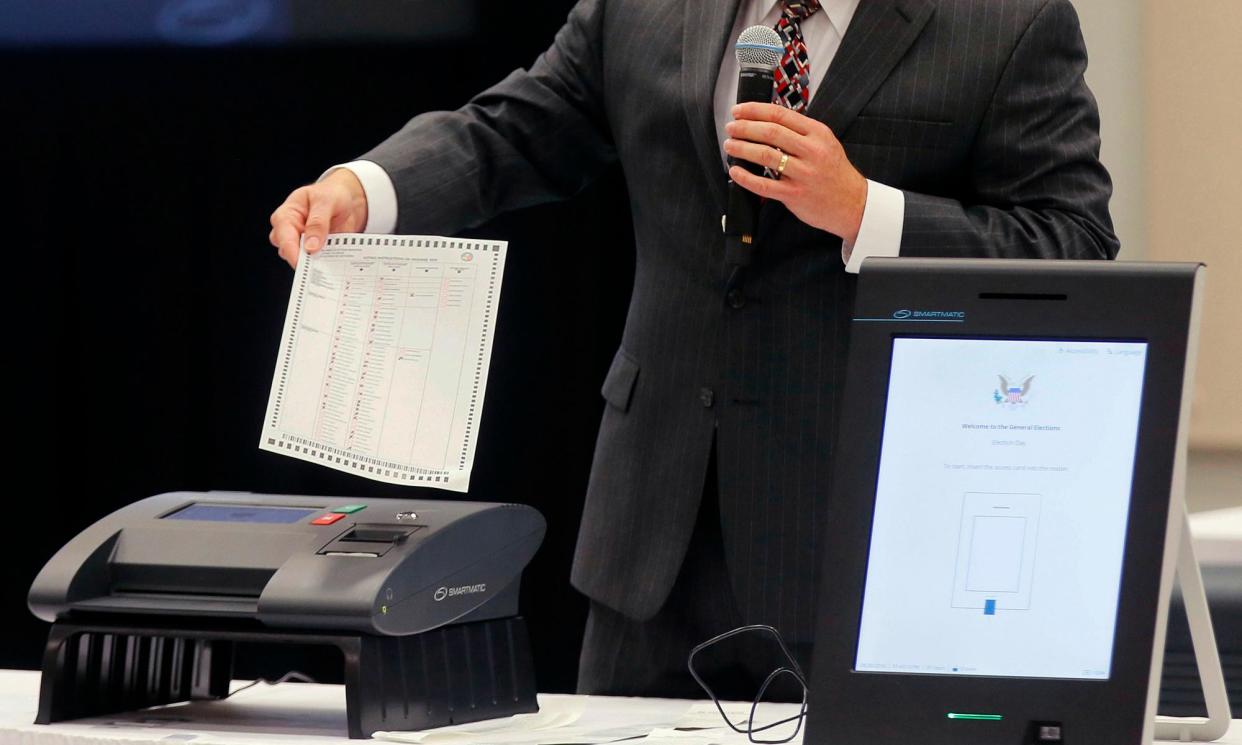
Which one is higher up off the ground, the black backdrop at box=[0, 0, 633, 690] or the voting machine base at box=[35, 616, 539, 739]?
the black backdrop at box=[0, 0, 633, 690]

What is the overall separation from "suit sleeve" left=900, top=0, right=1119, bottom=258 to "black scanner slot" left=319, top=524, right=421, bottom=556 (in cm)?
62

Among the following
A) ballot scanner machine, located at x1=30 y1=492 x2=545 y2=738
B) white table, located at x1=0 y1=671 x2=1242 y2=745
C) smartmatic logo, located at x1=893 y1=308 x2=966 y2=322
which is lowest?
white table, located at x1=0 y1=671 x2=1242 y2=745

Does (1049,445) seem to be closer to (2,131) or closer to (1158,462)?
(1158,462)

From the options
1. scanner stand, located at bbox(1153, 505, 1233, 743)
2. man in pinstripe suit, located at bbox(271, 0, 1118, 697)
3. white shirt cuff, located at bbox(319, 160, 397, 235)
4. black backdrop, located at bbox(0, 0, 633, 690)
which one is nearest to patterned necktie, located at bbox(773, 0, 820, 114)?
man in pinstripe suit, located at bbox(271, 0, 1118, 697)

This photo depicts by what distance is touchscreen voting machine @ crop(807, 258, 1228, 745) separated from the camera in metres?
0.99

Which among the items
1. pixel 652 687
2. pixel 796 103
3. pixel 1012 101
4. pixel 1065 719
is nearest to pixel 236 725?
pixel 652 687

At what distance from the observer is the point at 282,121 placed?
3.25 meters

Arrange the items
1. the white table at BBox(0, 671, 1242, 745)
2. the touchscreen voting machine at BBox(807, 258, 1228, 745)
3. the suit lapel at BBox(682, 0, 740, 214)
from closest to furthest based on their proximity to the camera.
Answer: the touchscreen voting machine at BBox(807, 258, 1228, 745)
the white table at BBox(0, 671, 1242, 745)
the suit lapel at BBox(682, 0, 740, 214)

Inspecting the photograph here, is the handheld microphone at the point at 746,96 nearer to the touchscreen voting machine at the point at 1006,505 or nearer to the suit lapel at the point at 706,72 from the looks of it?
the suit lapel at the point at 706,72

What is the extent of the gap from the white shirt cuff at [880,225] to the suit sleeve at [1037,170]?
41 millimetres

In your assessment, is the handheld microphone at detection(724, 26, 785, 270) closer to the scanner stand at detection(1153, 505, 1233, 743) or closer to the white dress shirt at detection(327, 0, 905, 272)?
the white dress shirt at detection(327, 0, 905, 272)

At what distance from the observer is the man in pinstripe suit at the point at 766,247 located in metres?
1.55

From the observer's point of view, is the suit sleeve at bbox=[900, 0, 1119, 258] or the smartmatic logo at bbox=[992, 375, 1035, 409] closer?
the smartmatic logo at bbox=[992, 375, 1035, 409]

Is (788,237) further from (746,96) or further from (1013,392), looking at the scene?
(1013,392)
